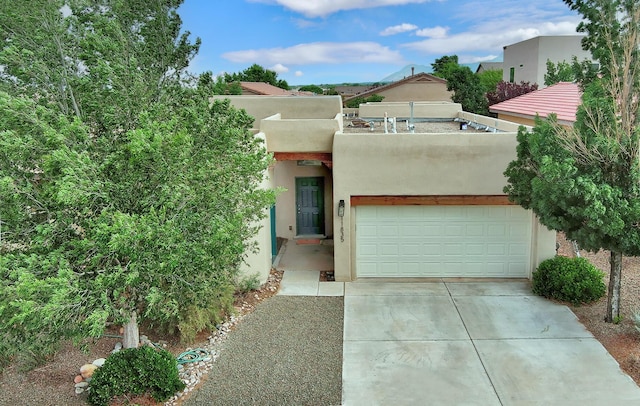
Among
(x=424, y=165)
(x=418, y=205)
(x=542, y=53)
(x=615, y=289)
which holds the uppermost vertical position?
(x=542, y=53)

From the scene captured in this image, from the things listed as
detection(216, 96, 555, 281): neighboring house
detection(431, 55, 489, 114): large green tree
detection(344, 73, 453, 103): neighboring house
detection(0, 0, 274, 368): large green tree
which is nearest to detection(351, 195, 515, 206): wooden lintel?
detection(216, 96, 555, 281): neighboring house

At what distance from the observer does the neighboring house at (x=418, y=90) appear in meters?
54.7

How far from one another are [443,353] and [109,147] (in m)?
6.65

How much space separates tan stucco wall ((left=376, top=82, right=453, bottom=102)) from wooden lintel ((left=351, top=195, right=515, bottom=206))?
1741 inches

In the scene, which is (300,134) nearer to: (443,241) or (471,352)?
(443,241)

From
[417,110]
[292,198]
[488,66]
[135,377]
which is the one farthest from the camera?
[488,66]

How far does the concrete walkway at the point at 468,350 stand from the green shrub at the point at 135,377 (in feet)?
9.10

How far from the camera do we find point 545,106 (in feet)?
58.7

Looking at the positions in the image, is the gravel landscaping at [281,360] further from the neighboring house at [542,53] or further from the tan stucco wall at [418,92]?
the tan stucco wall at [418,92]

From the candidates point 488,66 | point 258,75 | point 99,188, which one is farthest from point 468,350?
point 488,66

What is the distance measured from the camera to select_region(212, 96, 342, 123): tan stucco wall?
1869 centimetres

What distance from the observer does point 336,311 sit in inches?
430

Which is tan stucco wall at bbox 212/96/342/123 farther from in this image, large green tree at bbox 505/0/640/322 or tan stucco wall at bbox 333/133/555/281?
large green tree at bbox 505/0/640/322

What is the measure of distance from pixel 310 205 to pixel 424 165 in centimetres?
557
